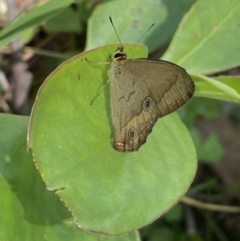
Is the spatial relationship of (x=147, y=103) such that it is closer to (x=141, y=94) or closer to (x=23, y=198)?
(x=141, y=94)

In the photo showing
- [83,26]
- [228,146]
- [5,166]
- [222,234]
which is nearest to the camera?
[5,166]

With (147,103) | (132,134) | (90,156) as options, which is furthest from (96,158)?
(147,103)

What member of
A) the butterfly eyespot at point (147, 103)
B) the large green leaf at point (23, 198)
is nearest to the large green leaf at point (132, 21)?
the butterfly eyespot at point (147, 103)

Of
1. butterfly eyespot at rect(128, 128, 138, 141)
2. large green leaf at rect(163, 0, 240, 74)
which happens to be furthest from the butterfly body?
large green leaf at rect(163, 0, 240, 74)

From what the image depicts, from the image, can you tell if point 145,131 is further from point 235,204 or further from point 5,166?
point 235,204

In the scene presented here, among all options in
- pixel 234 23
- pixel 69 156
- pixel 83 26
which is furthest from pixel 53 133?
pixel 83 26

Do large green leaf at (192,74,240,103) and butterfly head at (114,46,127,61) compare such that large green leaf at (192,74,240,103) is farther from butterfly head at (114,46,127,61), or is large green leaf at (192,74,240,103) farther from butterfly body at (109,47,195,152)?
butterfly head at (114,46,127,61)

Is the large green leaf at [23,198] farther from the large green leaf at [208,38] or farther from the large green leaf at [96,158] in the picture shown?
the large green leaf at [208,38]

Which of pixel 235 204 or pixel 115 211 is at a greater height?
pixel 115 211
